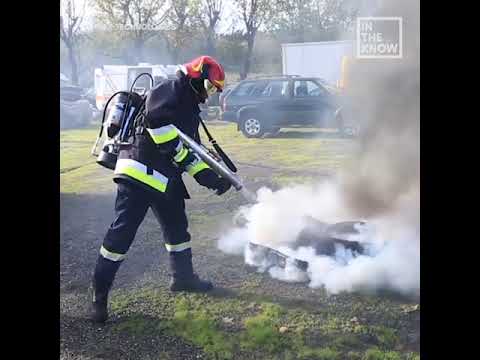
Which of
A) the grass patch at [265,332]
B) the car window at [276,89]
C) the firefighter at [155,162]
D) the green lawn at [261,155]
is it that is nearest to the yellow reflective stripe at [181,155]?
the firefighter at [155,162]

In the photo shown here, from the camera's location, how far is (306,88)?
376 inches

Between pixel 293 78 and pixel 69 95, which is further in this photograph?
pixel 293 78

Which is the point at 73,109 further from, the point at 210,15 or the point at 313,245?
the point at 313,245

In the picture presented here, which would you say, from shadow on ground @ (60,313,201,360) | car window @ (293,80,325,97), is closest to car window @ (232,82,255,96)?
car window @ (293,80,325,97)

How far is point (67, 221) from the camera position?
493 cm

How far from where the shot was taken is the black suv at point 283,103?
912cm

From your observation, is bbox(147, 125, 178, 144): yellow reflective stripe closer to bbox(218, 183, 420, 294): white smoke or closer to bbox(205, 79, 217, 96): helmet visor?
bbox(205, 79, 217, 96): helmet visor

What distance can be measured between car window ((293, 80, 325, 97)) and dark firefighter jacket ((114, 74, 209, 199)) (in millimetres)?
6233

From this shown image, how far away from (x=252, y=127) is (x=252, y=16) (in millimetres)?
3790

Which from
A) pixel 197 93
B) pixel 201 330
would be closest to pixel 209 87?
pixel 197 93

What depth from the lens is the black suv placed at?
9.12 m

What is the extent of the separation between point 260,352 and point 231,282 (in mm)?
976
